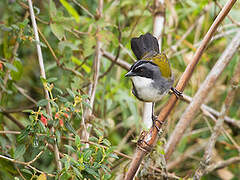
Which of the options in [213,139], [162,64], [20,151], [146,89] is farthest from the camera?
[213,139]

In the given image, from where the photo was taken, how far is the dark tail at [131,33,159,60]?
2194 mm

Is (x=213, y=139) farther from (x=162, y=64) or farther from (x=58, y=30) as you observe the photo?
(x=58, y=30)

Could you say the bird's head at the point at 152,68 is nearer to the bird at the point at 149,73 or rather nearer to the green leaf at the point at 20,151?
the bird at the point at 149,73

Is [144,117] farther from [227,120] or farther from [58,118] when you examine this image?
[227,120]

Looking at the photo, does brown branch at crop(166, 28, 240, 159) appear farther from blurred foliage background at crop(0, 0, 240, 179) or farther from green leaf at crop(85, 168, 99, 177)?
green leaf at crop(85, 168, 99, 177)

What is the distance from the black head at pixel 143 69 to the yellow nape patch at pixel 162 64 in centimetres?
3

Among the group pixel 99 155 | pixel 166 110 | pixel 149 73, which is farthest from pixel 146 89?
pixel 99 155

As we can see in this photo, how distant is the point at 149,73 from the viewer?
2148mm

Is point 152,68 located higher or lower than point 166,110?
higher

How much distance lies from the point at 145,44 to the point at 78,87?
21.9 inches

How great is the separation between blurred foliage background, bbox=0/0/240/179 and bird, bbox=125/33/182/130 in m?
0.25

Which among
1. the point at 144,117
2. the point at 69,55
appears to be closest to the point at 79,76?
the point at 69,55

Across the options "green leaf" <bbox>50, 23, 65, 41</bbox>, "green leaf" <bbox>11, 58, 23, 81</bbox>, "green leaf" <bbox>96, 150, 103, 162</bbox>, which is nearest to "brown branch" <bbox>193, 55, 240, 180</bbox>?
"green leaf" <bbox>96, 150, 103, 162</bbox>

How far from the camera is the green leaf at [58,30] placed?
2.47 metres
